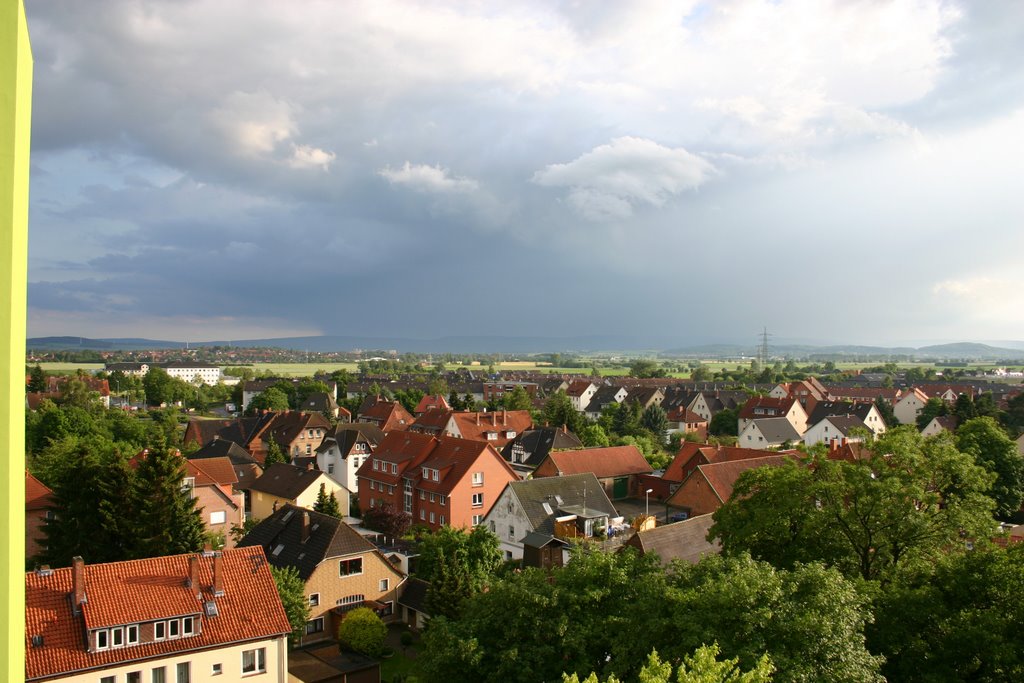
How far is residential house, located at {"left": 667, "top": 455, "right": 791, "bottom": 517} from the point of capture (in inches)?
1710

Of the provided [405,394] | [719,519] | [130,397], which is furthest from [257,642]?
[130,397]

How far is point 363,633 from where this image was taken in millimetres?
29484

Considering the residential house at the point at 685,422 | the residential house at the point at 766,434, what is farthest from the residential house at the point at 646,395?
the residential house at the point at 766,434

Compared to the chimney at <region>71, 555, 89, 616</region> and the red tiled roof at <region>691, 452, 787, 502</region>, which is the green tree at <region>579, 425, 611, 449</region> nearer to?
the red tiled roof at <region>691, 452, 787, 502</region>

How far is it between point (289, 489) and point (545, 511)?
66.5ft

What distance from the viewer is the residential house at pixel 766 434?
262ft

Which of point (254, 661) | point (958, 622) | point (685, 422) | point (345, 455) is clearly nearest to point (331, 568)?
point (254, 661)

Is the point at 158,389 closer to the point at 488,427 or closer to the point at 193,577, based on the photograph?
the point at 488,427

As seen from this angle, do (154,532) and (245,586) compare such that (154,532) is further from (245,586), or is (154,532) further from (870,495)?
(870,495)

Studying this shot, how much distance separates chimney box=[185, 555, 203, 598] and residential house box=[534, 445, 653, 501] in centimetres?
3136

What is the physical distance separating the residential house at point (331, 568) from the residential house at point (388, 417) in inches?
1989

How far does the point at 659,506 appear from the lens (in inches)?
2021

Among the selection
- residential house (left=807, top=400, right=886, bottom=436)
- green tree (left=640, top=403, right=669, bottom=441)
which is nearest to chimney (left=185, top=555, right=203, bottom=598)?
green tree (left=640, top=403, right=669, bottom=441)

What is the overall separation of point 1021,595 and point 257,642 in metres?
22.0
